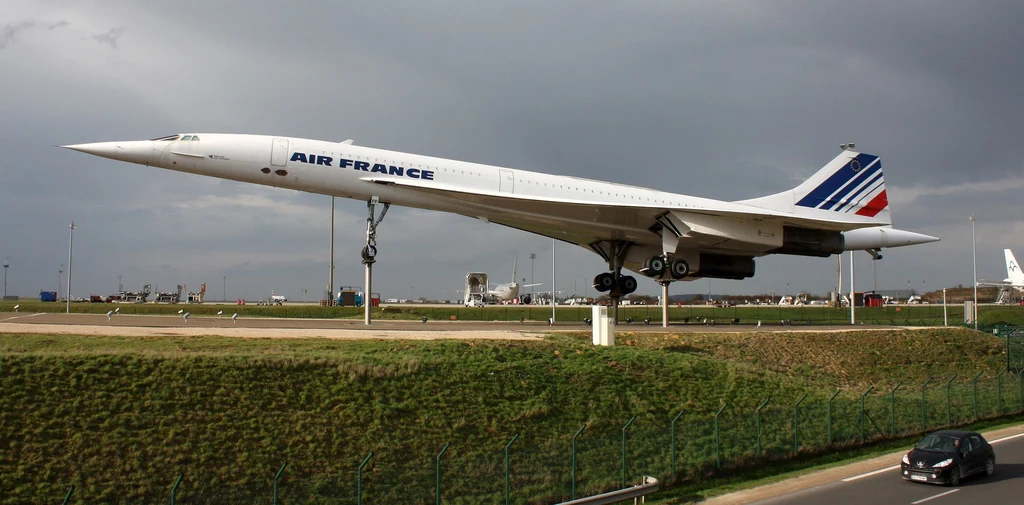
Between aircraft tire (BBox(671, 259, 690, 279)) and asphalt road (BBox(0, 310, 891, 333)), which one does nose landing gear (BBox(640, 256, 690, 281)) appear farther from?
asphalt road (BBox(0, 310, 891, 333))

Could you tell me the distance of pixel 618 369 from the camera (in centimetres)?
1830

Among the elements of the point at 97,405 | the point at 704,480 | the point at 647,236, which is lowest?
the point at 704,480

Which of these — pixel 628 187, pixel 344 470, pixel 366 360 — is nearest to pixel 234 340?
pixel 366 360

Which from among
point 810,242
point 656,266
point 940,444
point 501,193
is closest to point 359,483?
point 940,444

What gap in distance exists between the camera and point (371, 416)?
44.3 feet

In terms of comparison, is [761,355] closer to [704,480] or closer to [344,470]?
[704,480]

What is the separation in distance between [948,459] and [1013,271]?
275ft

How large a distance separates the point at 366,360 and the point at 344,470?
3.69 metres

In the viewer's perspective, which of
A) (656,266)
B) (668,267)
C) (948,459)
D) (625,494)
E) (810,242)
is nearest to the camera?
(625,494)

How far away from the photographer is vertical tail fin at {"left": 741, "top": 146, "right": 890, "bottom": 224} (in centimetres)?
3128

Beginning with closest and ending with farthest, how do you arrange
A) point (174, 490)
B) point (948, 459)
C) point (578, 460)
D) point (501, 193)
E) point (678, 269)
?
point (174, 490) < point (948, 459) < point (578, 460) < point (501, 193) < point (678, 269)

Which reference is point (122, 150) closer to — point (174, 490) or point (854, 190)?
point (174, 490)

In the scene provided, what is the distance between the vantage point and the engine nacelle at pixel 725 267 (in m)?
30.8

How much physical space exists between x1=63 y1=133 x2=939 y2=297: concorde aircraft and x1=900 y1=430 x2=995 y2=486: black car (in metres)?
14.5
